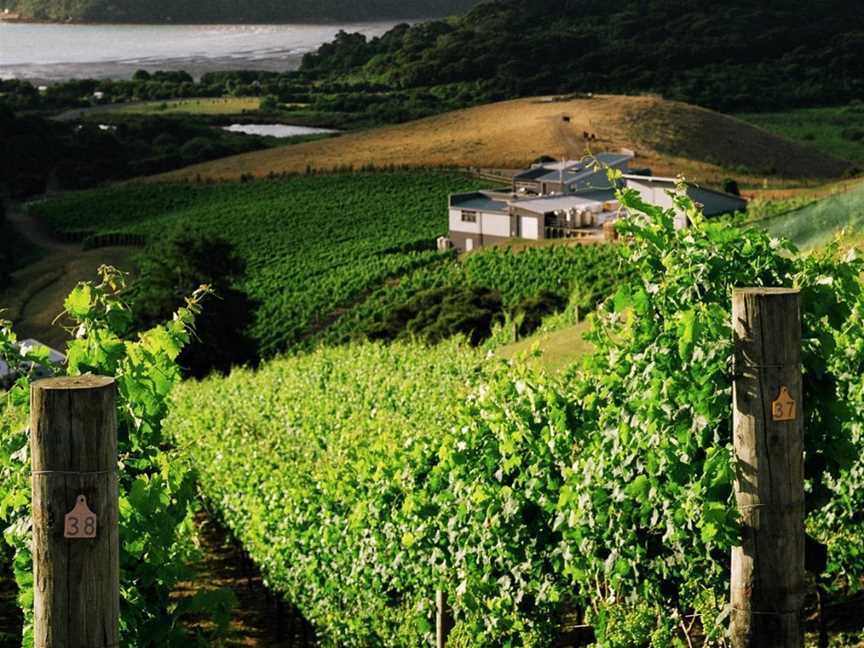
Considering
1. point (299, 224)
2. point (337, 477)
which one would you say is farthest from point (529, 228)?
point (337, 477)

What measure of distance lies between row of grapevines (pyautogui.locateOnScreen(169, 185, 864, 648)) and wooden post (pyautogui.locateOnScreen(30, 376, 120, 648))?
2108mm

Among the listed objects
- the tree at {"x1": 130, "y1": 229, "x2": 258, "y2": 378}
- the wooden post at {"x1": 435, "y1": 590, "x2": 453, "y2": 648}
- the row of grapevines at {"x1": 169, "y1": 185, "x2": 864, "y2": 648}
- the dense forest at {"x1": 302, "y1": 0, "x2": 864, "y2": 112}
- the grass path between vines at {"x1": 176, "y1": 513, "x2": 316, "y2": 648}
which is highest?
the dense forest at {"x1": 302, "y1": 0, "x2": 864, "y2": 112}

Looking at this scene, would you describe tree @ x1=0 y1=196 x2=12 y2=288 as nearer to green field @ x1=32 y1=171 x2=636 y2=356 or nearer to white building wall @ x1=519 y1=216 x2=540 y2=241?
green field @ x1=32 y1=171 x2=636 y2=356

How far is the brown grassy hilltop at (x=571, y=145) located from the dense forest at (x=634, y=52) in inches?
1130

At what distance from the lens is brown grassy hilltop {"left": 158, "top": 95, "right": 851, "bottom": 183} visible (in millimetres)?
113000

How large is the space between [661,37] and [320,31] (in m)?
43.0

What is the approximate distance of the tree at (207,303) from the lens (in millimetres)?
52281

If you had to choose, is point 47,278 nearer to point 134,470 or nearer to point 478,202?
point 478,202

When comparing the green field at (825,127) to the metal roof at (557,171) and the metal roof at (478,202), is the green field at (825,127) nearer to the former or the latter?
the metal roof at (557,171)

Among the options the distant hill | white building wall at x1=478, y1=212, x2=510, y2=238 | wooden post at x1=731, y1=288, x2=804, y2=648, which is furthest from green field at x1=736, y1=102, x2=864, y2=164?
wooden post at x1=731, y1=288, x2=804, y2=648

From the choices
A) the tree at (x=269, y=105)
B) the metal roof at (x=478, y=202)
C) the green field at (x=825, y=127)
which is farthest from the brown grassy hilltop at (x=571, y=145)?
the metal roof at (x=478, y=202)

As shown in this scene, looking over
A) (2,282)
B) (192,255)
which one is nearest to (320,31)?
(2,282)

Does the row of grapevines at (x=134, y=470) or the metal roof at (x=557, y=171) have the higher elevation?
the row of grapevines at (x=134, y=470)

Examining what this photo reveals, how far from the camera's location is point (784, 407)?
5410 millimetres
